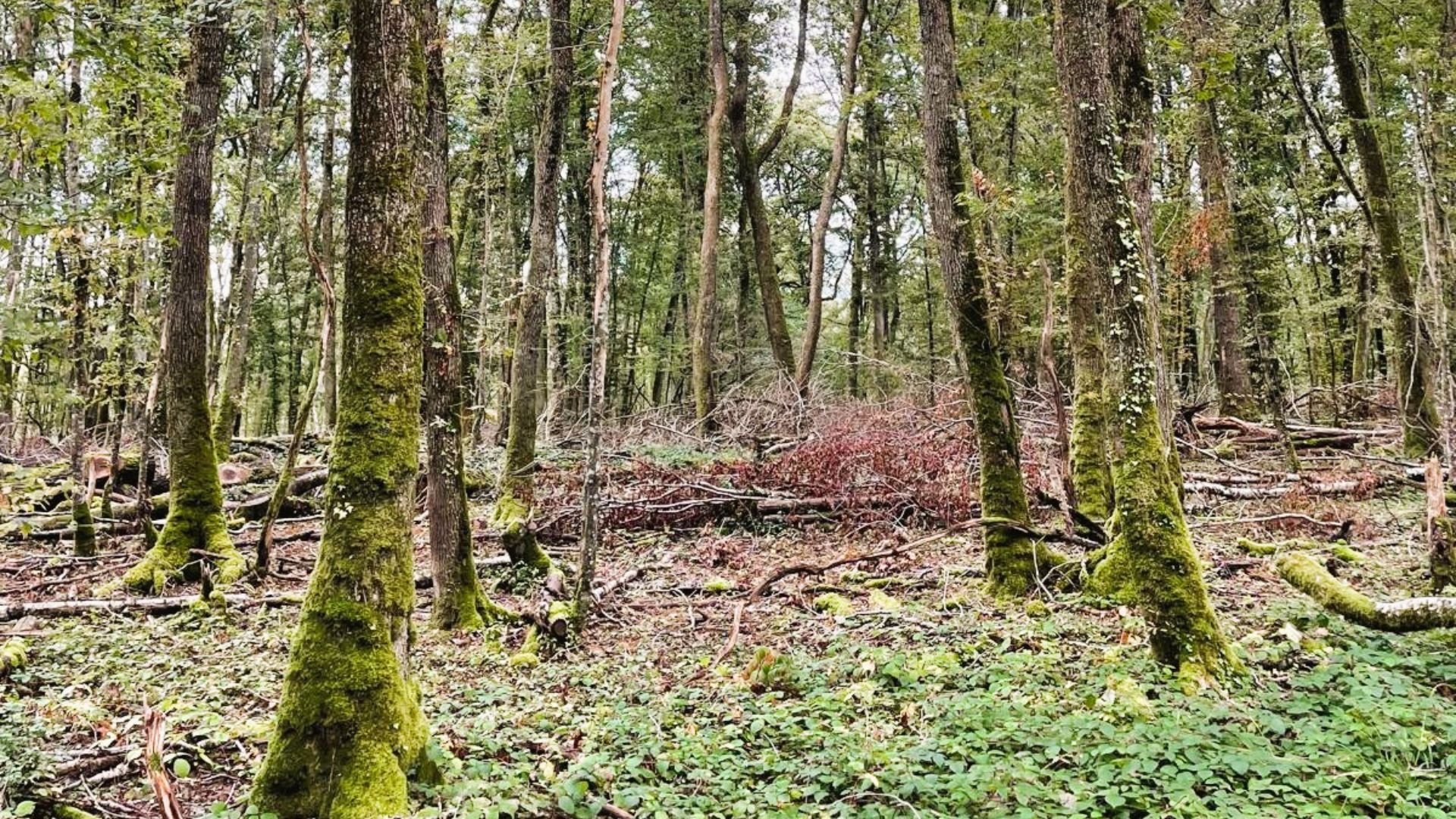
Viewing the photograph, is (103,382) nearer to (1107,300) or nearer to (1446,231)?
(1107,300)

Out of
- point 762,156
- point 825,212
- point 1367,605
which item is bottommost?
point 1367,605

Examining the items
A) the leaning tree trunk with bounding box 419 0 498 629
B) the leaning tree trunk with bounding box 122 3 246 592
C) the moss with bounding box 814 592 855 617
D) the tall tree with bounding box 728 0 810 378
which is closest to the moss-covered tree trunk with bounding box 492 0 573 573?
the leaning tree trunk with bounding box 419 0 498 629

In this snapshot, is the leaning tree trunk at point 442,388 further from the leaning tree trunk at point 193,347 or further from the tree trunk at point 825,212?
the tree trunk at point 825,212

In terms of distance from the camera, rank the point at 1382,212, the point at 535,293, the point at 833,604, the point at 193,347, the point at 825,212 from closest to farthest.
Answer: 1. the point at 833,604
2. the point at 193,347
3. the point at 535,293
4. the point at 1382,212
5. the point at 825,212

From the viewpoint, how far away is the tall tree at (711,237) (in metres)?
17.9

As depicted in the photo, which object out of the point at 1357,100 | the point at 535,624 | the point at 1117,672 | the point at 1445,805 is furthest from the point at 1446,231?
the point at 535,624

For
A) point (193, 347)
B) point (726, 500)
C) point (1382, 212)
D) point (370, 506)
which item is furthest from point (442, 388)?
point (1382, 212)

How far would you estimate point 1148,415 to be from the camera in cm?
523

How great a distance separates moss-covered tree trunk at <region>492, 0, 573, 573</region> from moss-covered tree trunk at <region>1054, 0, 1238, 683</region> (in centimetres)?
635

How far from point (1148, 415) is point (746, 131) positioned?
16180 millimetres

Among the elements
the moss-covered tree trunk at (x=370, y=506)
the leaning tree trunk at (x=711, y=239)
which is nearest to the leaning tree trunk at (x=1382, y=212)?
the leaning tree trunk at (x=711, y=239)

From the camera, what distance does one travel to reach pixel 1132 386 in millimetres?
5293

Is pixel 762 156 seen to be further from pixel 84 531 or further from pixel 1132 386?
pixel 1132 386

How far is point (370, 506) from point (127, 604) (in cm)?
561
